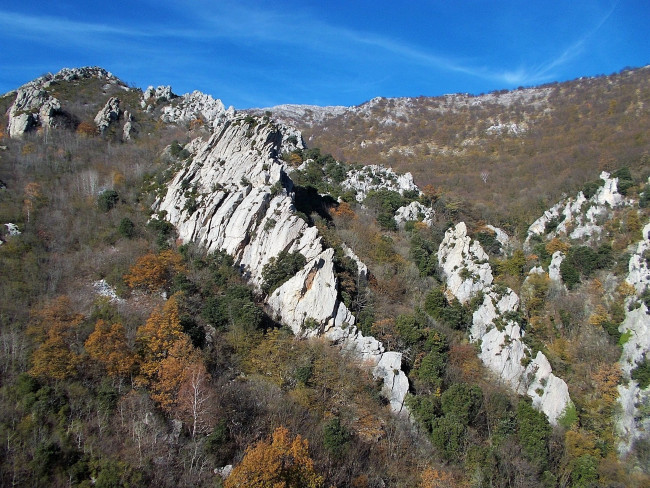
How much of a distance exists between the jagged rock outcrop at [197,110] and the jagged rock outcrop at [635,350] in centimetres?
5331

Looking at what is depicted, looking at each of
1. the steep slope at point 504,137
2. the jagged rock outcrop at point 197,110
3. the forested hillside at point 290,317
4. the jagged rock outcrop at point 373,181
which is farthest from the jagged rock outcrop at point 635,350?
the jagged rock outcrop at point 197,110

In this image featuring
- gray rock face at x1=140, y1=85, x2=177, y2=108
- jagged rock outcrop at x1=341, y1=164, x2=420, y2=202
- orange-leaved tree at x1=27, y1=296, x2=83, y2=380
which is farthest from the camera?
gray rock face at x1=140, y1=85, x2=177, y2=108

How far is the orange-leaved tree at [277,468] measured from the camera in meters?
15.9

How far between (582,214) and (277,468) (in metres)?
43.9

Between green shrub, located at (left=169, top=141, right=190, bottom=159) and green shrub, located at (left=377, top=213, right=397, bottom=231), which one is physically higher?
green shrub, located at (left=169, top=141, right=190, bottom=159)

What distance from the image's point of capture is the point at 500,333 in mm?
33062

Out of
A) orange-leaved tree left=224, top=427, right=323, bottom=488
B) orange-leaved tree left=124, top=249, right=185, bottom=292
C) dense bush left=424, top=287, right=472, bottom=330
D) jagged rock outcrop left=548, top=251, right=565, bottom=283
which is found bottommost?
orange-leaved tree left=224, top=427, right=323, bottom=488

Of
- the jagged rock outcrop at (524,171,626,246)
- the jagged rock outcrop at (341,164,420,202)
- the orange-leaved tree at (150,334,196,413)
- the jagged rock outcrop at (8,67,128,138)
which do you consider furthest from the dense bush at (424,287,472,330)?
the jagged rock outcrop at (8,67,128,138)

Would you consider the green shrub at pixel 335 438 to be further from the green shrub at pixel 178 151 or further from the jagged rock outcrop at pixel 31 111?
the jagged rock outcrop at pixel 31 111

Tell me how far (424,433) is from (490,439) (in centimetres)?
466

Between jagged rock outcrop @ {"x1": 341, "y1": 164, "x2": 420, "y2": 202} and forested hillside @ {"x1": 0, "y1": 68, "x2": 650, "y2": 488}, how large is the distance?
0.31 m

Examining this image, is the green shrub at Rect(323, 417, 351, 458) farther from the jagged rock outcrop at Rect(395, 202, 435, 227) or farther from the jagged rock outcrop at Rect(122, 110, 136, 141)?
the jagged rock outcrop at Rect(122, 110, 136, 141)

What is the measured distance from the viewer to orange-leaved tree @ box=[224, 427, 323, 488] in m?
15.9

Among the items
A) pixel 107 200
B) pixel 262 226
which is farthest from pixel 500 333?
pixel 107 200
